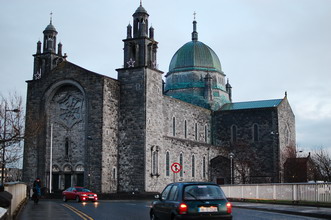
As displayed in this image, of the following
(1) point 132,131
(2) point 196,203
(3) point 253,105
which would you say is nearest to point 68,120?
(1) point 132,131

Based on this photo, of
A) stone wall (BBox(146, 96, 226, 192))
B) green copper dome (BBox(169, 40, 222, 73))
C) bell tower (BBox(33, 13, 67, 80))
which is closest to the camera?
stone wall (BBox(146, 96, 226, 192))

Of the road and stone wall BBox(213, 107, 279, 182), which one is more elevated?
stone wall BBox(213, 107, 279, 182)

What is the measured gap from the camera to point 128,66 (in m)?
50.7

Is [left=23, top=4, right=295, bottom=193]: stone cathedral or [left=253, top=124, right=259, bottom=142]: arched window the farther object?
[left=253, top=124, right=259, bottom=142]: arched window

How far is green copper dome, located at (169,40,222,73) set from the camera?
7531 centimetres

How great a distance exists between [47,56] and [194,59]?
27.2 metres

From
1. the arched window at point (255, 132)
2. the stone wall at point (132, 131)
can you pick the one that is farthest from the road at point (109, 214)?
the arched window at point (255, 132)

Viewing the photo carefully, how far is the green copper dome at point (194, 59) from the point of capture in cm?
7531

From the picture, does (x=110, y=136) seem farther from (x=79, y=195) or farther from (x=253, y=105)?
(x=253, y=105)

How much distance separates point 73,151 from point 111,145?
4696 millimetres

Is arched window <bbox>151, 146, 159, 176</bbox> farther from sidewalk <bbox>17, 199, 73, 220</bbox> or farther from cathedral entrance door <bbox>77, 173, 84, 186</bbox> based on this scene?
sidewalk <bbox>17, 199, 73, 220</bbox>

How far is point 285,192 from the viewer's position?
2895 centimetres

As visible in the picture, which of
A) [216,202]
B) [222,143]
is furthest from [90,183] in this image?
[216,202]

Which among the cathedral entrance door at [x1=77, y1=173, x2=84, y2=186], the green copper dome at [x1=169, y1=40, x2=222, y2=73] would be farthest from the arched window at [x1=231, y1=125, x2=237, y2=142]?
the cathedral entrance door at [x1=77, y1=173, x2=84, y2=186]
